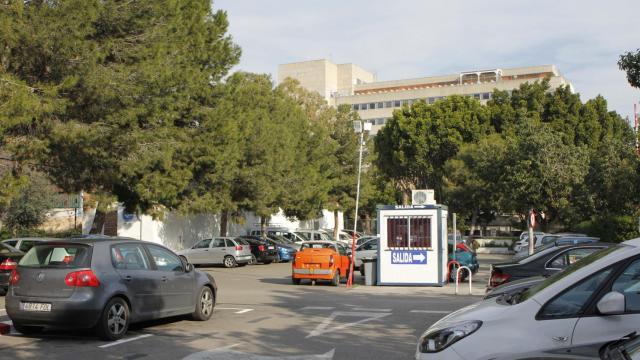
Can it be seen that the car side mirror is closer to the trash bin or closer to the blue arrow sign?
the blue arrow sign

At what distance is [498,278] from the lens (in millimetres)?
12844

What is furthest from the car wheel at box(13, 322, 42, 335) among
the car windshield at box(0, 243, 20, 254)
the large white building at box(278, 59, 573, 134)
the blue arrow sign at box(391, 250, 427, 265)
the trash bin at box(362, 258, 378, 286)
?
the large white building at box(278, 59, 573, 134)

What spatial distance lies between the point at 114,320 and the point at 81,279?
2.75 feet

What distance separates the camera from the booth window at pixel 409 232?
66.3 ft

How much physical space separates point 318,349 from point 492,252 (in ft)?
122

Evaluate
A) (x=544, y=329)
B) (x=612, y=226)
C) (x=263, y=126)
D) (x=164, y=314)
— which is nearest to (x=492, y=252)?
(x=612, y=226)

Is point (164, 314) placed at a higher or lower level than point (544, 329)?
lower

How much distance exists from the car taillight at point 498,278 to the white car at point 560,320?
7.50 m

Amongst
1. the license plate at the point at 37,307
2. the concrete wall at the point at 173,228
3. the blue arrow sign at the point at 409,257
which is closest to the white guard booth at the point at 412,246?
the blue arrow sign at the point at 409,257

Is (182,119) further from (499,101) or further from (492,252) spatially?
(499,101)

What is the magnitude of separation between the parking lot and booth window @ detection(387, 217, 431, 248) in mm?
3311

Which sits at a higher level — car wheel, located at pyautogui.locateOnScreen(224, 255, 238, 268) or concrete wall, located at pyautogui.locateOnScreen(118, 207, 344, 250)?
concrete wall, located at pyautogui.locateOnScreen(118, 207, 344, 250)

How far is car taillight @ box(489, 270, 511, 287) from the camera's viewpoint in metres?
12.8

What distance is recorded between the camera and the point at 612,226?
95.0 ft
